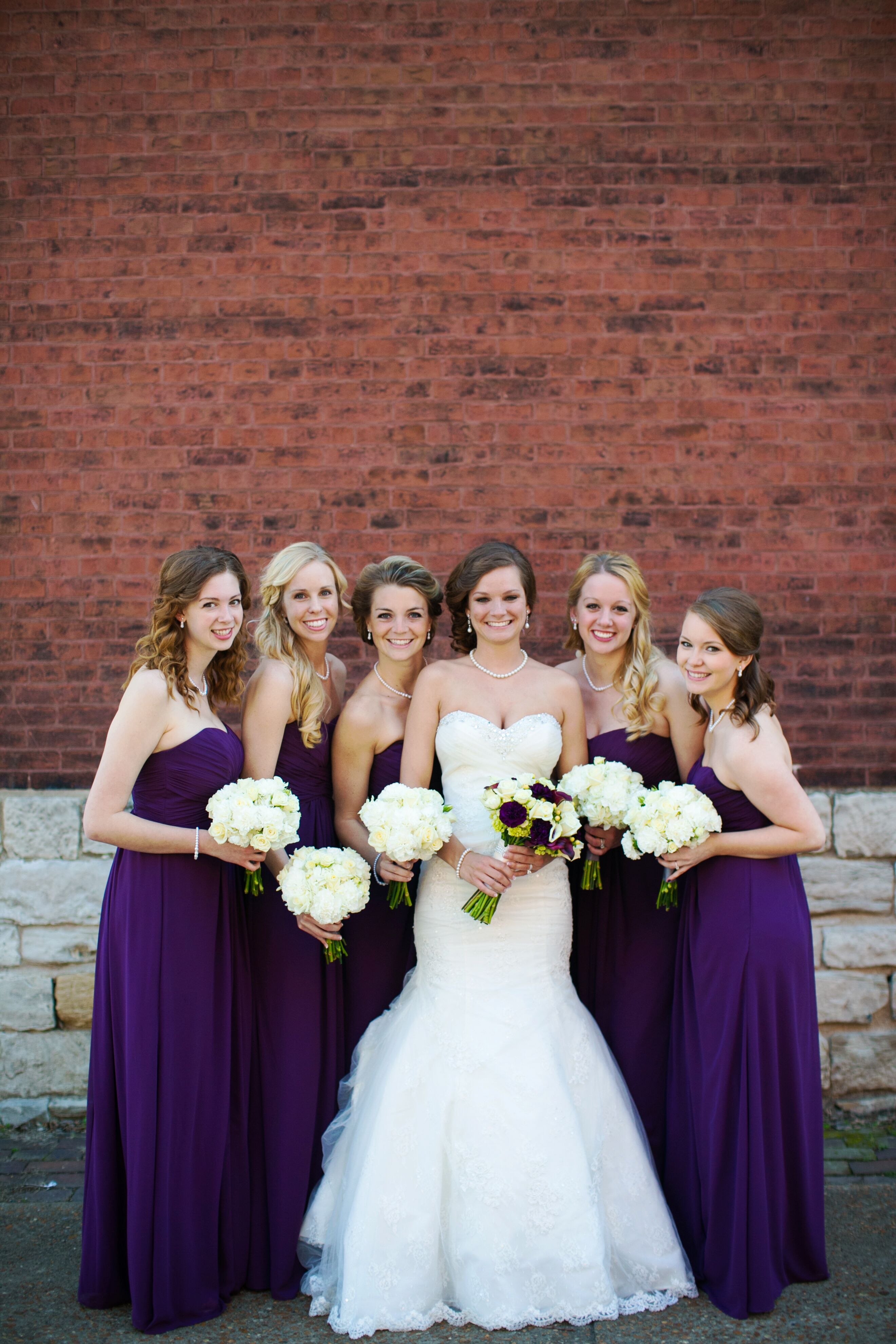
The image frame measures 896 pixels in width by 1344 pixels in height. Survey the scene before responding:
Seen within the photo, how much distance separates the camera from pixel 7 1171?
4.78 meters

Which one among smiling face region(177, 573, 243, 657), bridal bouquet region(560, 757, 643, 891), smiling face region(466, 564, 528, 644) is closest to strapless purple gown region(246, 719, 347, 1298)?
smiling face region(177, 573, 243, 657)

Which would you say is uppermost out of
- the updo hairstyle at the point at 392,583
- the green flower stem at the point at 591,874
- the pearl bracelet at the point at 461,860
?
the updo hairstyle at the point at 392,583

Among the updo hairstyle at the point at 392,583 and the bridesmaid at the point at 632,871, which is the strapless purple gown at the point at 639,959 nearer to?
the bridesmaid at the point at 632,871

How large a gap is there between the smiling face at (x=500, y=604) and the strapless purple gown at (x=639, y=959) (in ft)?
1.95

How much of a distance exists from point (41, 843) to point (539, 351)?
11.5 feet

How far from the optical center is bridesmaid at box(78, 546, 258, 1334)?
3500mm

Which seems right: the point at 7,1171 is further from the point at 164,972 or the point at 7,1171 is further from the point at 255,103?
the point at 255,103

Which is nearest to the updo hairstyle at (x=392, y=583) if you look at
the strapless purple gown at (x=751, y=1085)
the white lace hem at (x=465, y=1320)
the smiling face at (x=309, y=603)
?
the smiling face at (x=309, y=603)

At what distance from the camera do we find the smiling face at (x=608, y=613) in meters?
4.09

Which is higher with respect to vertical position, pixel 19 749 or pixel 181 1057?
pixel 19 749

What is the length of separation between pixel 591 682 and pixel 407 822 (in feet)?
3.79

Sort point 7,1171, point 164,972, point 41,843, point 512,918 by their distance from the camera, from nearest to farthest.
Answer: point 164,972 < point 512,918 < point 7,1171 < point 41,843

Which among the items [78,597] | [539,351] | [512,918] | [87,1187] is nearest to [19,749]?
[78,597]

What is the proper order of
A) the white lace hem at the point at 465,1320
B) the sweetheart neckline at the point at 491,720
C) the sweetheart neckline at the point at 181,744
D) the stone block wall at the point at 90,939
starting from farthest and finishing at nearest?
1. the stone block wall at the point at 90,939
2. the sweetheart neckline at the point at 491,720
3. the sweetheart neckline at the point at 181,744
4. the white lace hem at the point at 465,1320
